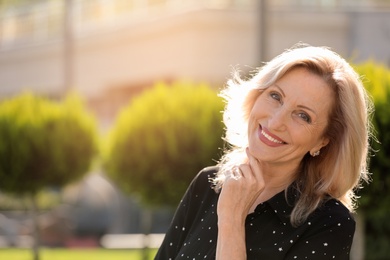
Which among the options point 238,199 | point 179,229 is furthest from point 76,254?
point 238,199

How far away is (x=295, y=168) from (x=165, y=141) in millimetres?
8011

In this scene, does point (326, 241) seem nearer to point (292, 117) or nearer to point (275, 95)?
point (292, 117)

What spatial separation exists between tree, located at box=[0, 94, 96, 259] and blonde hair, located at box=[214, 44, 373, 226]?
31.0ft

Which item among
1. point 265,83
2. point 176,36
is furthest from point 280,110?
point 176,36

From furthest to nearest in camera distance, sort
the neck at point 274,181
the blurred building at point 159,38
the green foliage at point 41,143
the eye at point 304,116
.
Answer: the blurred building at point 159,38, the green foliage at point 41,143, the neck at point 274,181, the eye at point 304,116

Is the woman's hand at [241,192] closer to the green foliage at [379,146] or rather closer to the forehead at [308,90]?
the forehead at [308,90]

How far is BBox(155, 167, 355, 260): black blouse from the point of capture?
3.66 m

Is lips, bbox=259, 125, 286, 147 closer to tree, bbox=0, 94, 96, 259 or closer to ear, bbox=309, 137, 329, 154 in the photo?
ear, bbox=309, 137, 329, 154

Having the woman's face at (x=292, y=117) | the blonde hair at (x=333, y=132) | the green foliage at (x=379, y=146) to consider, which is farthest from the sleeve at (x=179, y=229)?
the green foliage at (x=379, y=146)

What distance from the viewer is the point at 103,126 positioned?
31.5 m

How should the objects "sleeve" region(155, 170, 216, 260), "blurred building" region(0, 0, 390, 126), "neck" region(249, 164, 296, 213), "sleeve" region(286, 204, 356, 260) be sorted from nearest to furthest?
"sleeve" region(286, 204, 356, 260) < "neck" region(249, 164, 296, 213) < "sleeve" region(155, 170, 216, 260) < "blurred building" region(0, 0, 390, 126)

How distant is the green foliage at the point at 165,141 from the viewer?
38.3ft

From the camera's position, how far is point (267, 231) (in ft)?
12.4

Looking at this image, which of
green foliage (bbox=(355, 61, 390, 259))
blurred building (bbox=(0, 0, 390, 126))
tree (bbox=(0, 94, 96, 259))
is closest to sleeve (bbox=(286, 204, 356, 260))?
green foliage (bbox=(355, 61, 390, 259))
